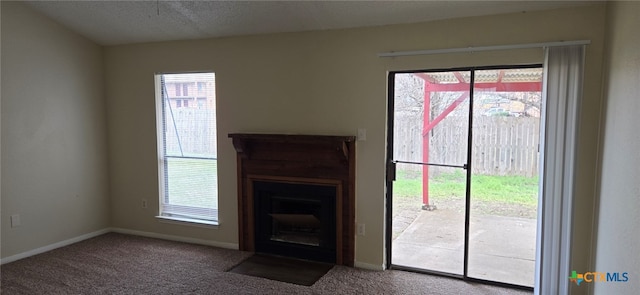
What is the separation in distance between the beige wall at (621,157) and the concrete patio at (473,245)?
610 millimetres

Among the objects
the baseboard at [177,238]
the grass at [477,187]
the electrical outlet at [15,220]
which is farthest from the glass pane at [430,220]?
the electrical outlet at [15,220]

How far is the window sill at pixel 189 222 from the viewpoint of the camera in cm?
450

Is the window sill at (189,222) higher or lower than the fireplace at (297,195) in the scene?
lower

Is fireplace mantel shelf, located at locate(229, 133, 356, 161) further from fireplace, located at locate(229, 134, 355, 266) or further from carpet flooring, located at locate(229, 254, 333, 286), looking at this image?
carpet flooring, located at locate(229, 254, 333, 286)

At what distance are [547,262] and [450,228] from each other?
0.79 m

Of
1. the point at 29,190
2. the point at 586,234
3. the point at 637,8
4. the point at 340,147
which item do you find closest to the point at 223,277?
Result: the point at 340,147

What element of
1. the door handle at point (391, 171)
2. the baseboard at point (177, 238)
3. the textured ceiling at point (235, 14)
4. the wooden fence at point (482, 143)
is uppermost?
the textured ceiling at point (235, 14)

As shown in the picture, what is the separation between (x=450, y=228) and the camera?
368 cm

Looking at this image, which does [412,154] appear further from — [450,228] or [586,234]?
[586,234]

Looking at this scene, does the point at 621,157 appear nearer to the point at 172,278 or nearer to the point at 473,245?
the point at 473,245

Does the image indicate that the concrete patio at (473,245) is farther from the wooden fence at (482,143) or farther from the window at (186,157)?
the window at (186,157)

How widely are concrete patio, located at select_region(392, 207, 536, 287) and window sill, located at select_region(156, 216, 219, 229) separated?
6.28 feet

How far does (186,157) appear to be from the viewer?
4.66 metres

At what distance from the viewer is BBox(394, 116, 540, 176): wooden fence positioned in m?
3.30
